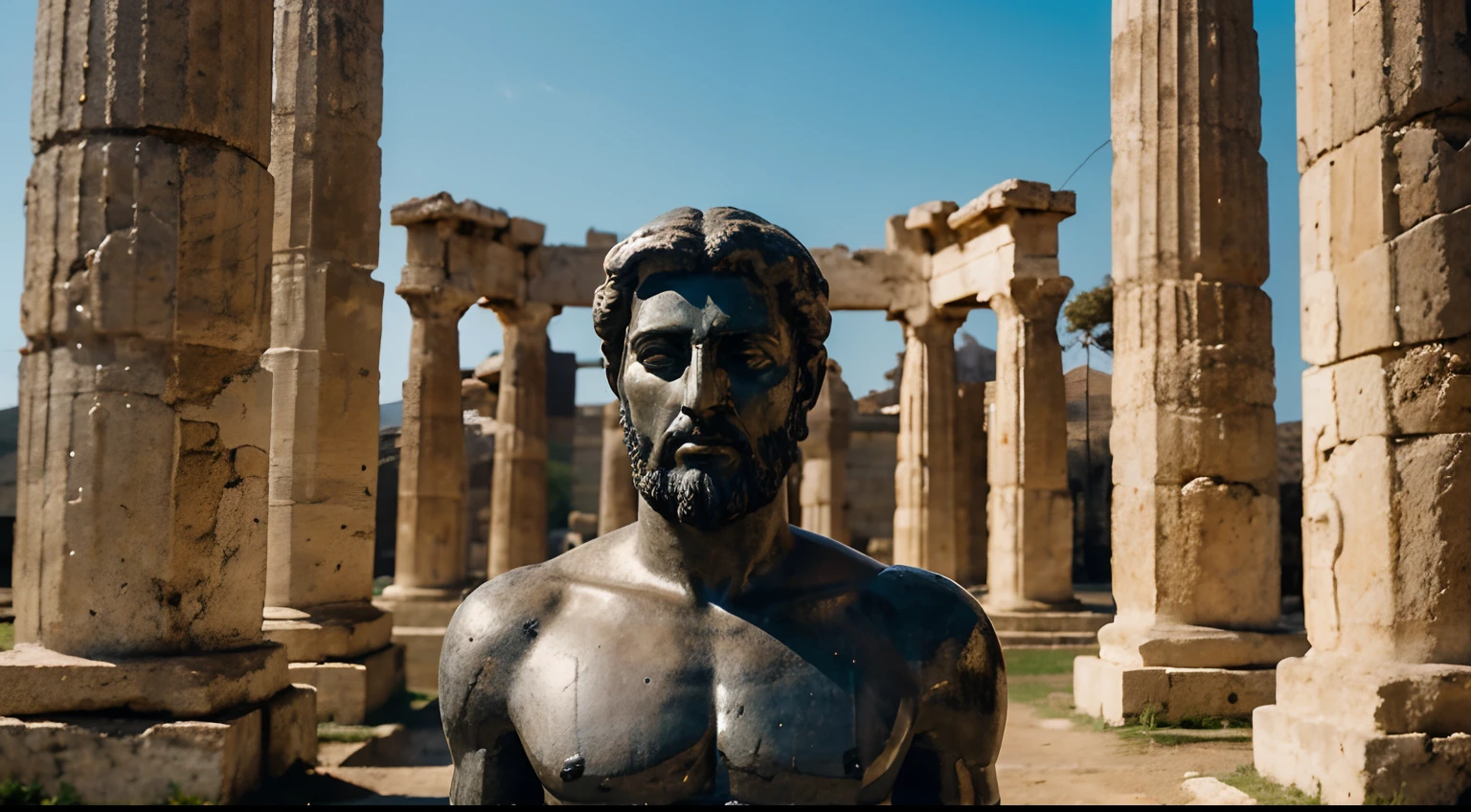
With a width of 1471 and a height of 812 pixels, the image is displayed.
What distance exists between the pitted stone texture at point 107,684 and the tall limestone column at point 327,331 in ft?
10.1

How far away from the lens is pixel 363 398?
9234mm

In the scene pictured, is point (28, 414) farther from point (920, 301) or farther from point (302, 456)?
point (920, 301)

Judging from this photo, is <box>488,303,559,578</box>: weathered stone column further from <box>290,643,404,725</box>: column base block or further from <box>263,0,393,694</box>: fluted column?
<box>290,643,404,725</box>: column base block

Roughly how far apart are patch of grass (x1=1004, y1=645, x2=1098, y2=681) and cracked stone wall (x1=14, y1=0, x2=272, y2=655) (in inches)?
326

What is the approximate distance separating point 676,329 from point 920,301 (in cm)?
1474

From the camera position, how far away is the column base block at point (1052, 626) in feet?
44.1

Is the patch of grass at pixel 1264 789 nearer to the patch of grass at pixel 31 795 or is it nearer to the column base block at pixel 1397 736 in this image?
the column base block at pixel 1397 736

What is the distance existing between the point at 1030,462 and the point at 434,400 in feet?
24.5

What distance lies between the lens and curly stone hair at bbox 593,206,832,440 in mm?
2311

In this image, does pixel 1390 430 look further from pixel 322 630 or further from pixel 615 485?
pixel 615 485

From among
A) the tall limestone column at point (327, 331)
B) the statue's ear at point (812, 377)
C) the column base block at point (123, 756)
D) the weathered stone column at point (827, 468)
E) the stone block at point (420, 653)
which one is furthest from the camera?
the weathered stone column at point (827, 468)

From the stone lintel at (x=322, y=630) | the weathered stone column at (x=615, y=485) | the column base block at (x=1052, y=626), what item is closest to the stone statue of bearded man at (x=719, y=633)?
the stone lintel at (x=322, y=630)

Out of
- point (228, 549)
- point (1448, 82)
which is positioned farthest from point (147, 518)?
point (1448, 82)

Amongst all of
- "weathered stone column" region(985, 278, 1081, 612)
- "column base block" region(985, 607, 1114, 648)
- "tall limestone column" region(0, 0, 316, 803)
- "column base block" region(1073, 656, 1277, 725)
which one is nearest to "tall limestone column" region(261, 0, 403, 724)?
"tall limestone column" region(0, 0, 316, 803)
